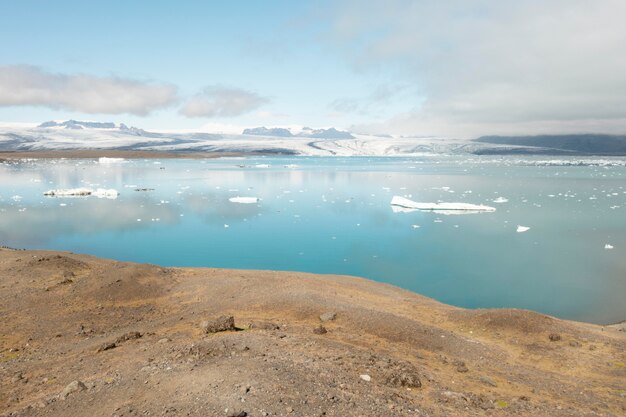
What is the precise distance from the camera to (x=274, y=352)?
8641mm

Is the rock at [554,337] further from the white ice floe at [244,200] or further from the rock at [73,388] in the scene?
the white ice floe at [244,200]

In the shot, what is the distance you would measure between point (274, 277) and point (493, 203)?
29.7 m

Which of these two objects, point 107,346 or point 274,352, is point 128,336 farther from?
point 274,352

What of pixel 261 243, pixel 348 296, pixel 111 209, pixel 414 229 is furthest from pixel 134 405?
pixel 111 209

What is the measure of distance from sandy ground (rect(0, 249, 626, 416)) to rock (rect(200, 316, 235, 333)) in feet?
0.12

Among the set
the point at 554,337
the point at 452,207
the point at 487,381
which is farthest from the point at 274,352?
the point at 452,207

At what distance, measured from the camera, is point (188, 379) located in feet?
23.6

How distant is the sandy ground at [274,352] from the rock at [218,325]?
0.04 metres

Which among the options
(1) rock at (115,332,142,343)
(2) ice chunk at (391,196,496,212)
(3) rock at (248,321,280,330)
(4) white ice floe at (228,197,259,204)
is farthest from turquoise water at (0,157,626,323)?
(1) rock at (115,332,142,343)

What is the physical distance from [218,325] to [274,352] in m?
2.45

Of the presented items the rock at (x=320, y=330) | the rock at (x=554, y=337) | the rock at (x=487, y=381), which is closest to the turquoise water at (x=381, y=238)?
the rock at (x=554, y=337)

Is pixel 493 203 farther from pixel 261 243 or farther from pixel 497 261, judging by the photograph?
pixel 261 243

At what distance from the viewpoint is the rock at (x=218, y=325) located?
34.6ft

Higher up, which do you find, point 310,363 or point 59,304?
point 310,363
